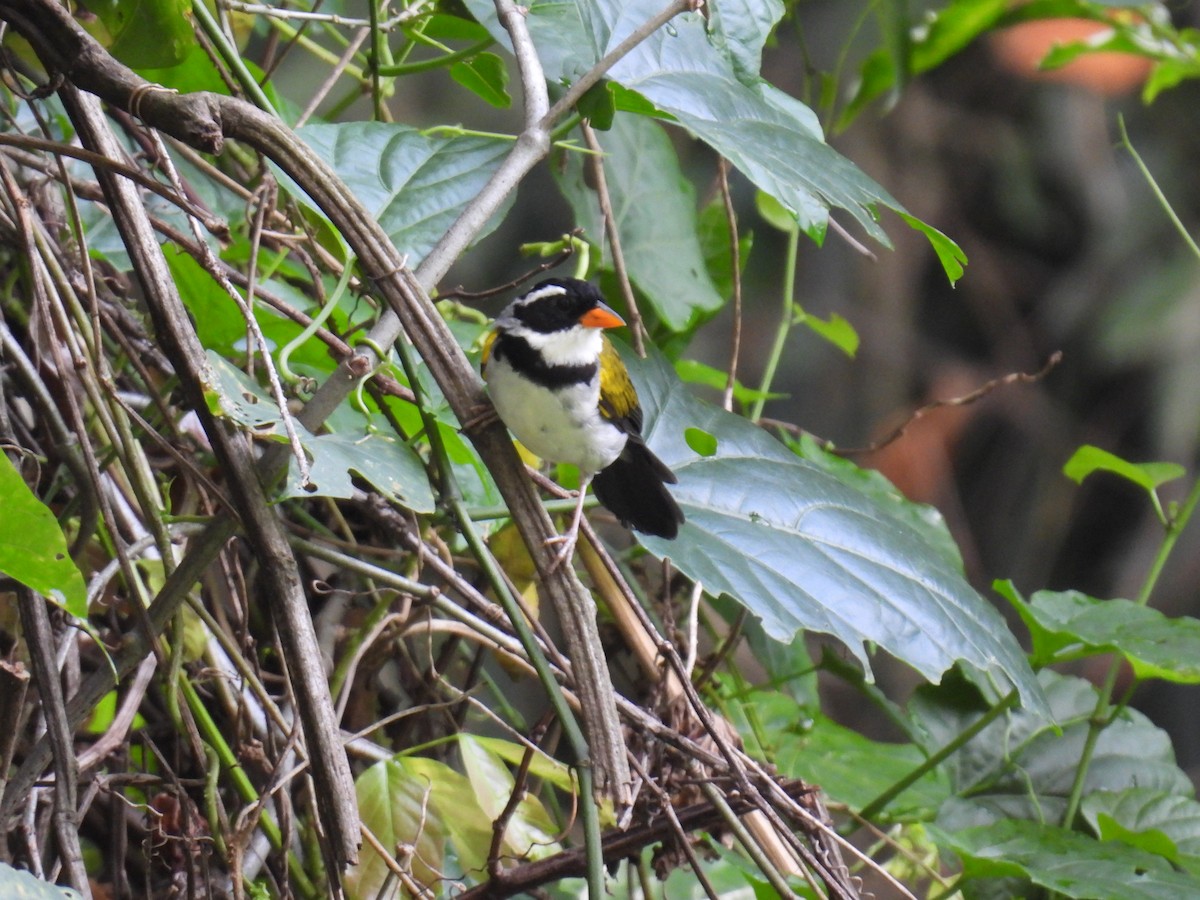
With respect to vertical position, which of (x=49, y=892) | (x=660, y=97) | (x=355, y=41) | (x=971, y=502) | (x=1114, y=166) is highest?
(x=1114, y=166)

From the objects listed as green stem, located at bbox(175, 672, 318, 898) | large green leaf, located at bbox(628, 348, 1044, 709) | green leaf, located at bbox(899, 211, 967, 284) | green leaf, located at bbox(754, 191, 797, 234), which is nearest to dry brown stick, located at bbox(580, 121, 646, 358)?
large green leaf, located at bbox(628, 348, 1044, 709)

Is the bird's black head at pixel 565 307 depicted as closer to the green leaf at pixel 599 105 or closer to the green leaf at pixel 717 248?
the green leaf at pixel 599 105

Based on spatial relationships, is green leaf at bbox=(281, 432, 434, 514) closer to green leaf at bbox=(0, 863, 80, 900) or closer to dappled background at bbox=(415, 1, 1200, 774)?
green leaf at bbox=(0, 863, 80, 900)

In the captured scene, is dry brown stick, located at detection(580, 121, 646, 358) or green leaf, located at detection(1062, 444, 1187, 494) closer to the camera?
dry brown stick, located at detection(580, 121, 646, 358)

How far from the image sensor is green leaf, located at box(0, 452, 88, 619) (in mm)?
1458

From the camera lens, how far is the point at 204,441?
2268mm

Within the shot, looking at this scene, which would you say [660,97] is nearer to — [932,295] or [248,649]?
[248,649]

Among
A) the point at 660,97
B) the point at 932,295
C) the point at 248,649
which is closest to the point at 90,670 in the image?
the point at 248,649

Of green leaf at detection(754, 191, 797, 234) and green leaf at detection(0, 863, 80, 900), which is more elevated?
green leaf at detection(754, 191, 797, 234)

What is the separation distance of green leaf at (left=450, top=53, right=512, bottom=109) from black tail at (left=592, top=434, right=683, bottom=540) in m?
0.83

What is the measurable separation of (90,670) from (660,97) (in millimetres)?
1483

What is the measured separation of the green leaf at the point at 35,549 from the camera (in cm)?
146

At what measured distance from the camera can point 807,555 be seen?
2.06 metres

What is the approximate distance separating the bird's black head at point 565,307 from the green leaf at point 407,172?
0.87ft
